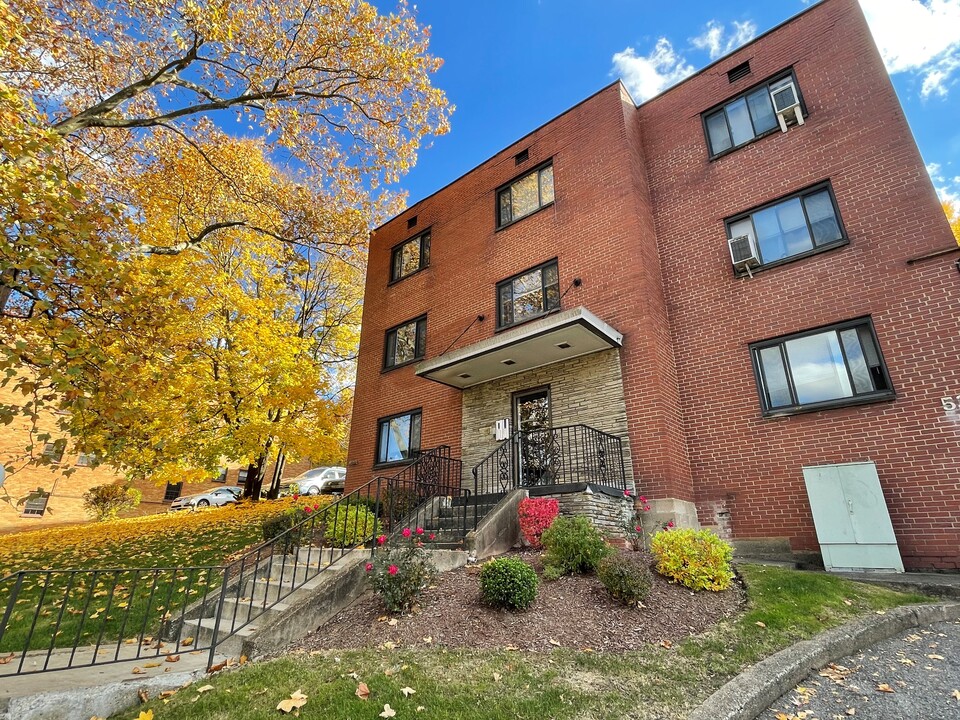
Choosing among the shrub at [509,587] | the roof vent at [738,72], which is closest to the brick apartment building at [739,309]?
the roof vent at [738,72]

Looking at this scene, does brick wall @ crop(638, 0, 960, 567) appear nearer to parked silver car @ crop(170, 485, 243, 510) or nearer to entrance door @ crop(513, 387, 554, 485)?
entrance door @ crop(513, 387, 554, 485)

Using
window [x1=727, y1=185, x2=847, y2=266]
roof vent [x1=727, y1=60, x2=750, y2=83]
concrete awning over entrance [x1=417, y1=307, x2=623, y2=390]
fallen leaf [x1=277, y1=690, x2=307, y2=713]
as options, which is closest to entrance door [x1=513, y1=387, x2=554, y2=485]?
concrete awning over entrance [x1=417, y1=307, x2=623, y2=390]

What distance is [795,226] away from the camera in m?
9.72

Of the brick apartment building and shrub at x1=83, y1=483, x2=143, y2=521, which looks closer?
the brick apartment building

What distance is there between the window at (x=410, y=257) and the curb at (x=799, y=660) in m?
13.5

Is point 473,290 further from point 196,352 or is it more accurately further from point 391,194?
point 196,352

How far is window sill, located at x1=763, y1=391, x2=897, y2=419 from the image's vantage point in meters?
7.89

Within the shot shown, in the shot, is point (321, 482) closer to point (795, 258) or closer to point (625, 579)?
point (625, 579)

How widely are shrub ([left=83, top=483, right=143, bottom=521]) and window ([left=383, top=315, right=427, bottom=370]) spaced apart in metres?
17.8

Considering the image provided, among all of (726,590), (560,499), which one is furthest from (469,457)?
(726,590)

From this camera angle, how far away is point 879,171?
895 cm

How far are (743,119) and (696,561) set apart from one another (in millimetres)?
10021

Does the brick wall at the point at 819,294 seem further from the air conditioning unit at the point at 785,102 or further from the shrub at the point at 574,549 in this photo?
the shrub at the point at 574,549

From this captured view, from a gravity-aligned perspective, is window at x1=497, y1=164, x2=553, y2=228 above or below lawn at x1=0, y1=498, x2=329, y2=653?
above
